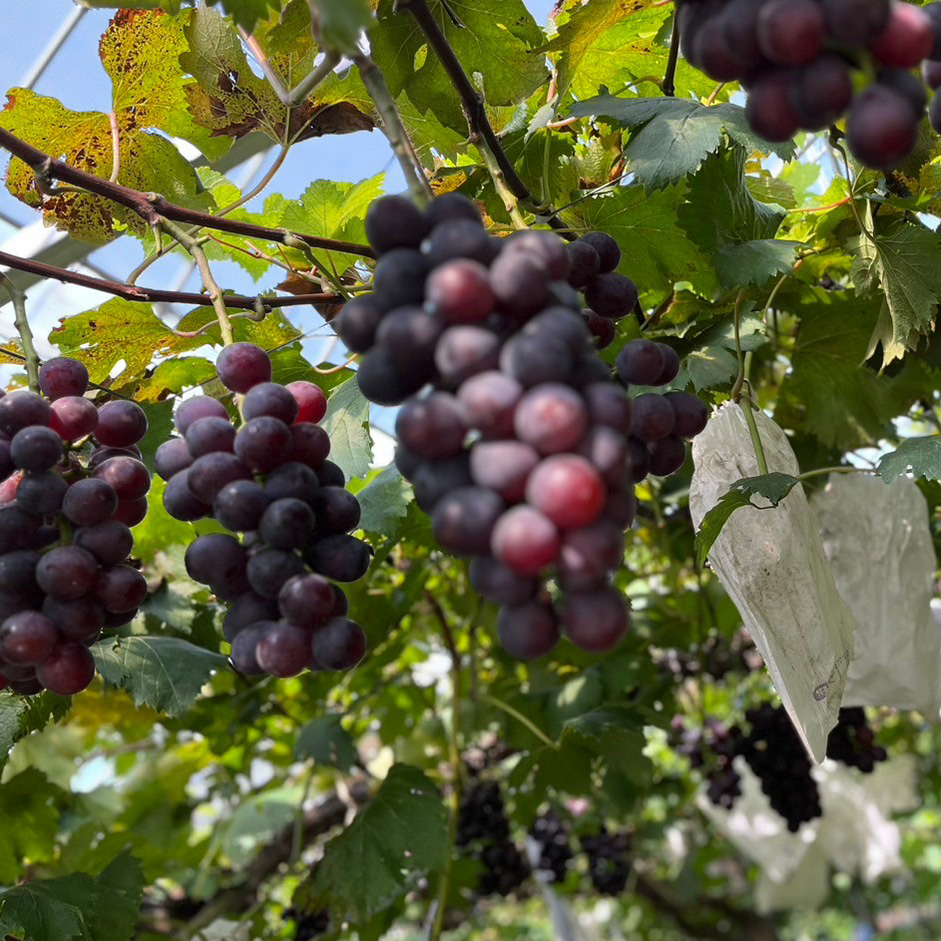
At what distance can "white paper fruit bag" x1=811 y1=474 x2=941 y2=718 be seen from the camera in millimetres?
1478

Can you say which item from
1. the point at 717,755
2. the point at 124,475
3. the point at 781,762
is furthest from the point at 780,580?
the point at 717,755

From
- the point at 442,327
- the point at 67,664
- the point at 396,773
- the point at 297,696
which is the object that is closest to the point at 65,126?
the point at 67,664

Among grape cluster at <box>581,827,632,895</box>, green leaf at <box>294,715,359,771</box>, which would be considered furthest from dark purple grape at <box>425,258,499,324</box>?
grape cluster at <box>581,827,632,895</box>

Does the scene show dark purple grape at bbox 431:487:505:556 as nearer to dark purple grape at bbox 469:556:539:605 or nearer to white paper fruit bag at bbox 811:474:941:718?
dark purple grape at bbox 469:556:539:605

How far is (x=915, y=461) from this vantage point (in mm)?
1022

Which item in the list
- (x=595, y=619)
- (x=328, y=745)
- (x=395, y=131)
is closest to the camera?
(x=595, y=619)

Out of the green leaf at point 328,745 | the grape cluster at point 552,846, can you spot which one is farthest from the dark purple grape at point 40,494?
the grape cluster at point 552,846

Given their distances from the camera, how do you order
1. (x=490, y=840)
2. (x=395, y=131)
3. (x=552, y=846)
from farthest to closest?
1. (x=552, y=846)
2. (x=490, y=840)
3. (x=395, y=131)

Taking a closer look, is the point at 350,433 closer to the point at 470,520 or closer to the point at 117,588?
the point at 117,588

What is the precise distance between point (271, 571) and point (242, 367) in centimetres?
18

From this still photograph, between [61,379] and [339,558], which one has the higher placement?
[61,379]

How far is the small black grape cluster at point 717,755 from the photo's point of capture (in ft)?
7.52

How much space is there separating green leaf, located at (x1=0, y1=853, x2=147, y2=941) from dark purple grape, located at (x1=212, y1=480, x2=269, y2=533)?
30.8 inches

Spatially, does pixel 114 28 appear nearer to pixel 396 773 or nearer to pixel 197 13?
pixel 197 13
